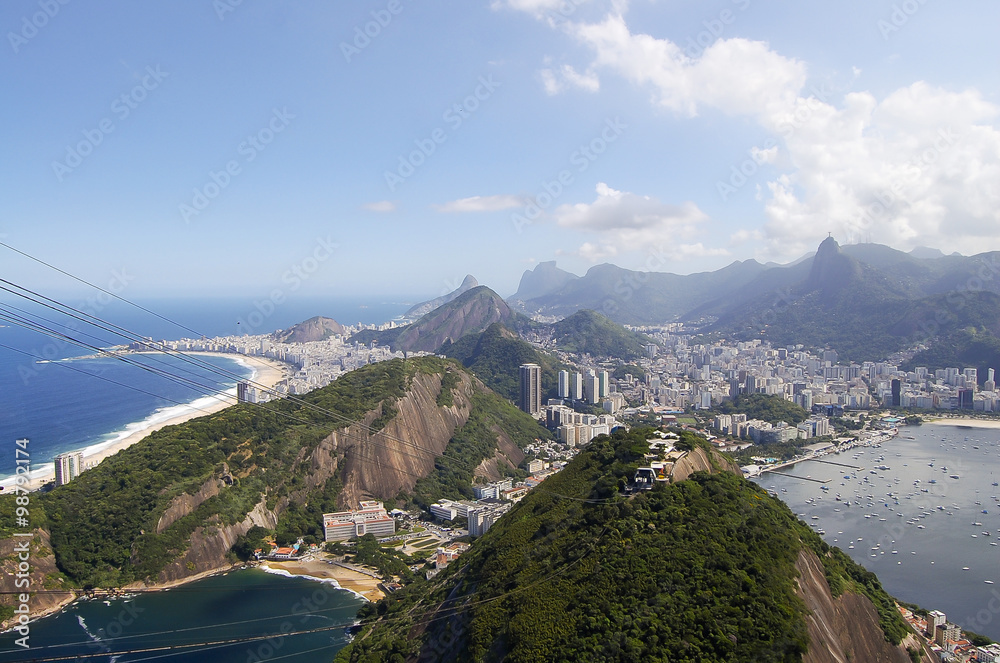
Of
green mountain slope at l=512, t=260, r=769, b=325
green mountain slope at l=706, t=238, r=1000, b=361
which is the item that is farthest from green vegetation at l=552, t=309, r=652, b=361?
green mountain slope at l=512, t=260, r=769, b=325

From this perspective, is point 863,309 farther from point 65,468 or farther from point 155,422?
point 65,468

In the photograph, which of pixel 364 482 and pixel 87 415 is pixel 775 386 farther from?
pixel 87 415

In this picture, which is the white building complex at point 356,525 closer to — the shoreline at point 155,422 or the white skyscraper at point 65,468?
the shoreline at point 155,422

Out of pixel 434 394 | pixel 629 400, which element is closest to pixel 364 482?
pixel 434 394

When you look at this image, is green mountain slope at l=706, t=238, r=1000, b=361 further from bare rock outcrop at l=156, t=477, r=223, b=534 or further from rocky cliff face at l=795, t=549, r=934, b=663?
bare rock outcrop at l=156, t=477, r=223, b=534

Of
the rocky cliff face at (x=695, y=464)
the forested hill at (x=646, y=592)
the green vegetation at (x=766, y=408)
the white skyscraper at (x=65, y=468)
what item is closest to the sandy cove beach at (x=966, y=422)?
the green vegetation at (x=766, y=408)

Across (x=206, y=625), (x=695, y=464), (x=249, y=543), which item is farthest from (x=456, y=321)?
(x=695, y=464)
